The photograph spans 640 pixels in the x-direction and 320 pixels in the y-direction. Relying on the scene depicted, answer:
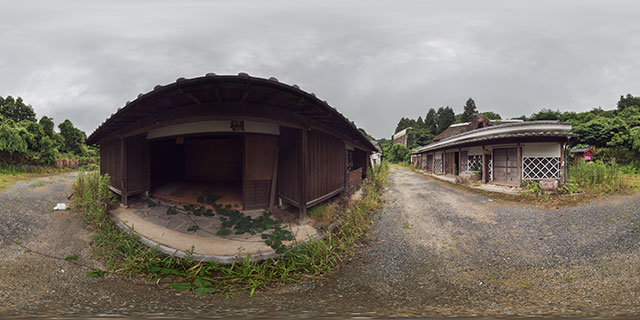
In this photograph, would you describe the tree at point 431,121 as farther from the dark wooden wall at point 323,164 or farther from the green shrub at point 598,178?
the dark wooden wall at point 323,164

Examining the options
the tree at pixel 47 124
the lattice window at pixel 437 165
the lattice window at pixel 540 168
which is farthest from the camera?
the lattice window at pixel 437 165

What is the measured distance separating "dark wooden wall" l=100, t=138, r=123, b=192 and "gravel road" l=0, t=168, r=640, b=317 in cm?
137

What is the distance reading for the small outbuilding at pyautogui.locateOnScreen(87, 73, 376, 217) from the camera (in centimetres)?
327

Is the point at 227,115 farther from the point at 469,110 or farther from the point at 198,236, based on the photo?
the point at 469,110

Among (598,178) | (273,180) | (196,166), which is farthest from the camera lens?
(196,166)

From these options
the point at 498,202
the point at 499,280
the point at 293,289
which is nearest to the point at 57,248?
the point at 293,289

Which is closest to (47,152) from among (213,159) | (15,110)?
(15,110)

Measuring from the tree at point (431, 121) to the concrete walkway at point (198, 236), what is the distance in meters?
28.2

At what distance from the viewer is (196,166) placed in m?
6.48

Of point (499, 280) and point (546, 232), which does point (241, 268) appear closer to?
point (499, 280)

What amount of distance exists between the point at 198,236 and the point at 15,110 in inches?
805

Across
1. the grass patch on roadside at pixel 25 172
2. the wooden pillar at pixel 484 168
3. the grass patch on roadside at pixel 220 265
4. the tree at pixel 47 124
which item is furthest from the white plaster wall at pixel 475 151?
the tree at pixel 47 124

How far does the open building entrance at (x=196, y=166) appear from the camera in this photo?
5.24 meters

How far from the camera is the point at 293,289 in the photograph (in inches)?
99.0
